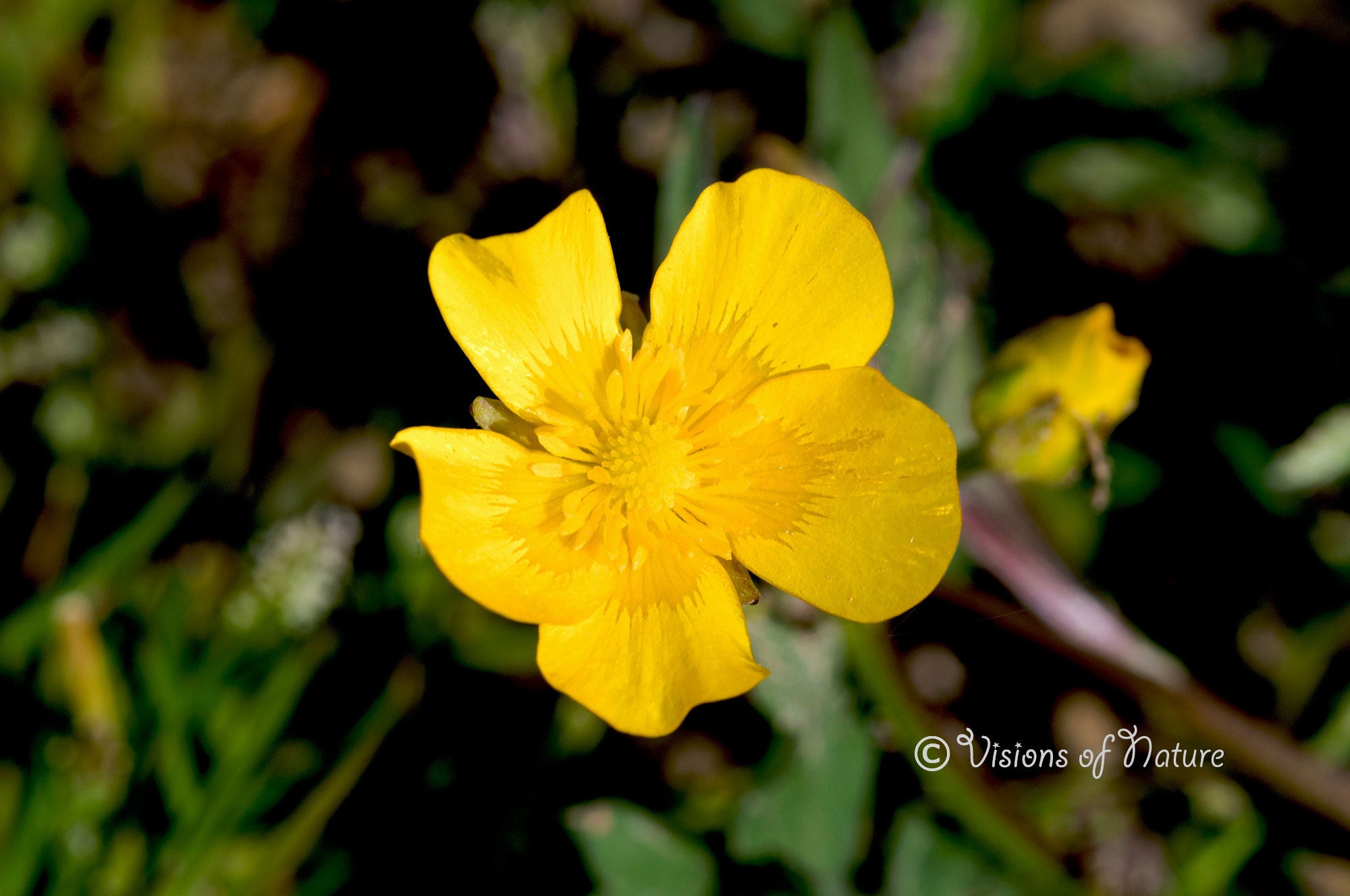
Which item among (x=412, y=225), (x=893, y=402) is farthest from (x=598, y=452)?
(x=412, y=225)

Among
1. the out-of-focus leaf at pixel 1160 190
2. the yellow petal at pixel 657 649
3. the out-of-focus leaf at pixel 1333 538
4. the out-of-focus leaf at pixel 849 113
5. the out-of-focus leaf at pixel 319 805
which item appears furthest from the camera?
the out-of-focus leaf at pixel 1160 190

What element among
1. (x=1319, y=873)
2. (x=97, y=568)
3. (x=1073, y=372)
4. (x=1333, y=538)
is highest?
(x=1073, y=372)

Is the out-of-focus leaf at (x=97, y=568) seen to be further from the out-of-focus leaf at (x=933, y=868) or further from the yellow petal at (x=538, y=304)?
the out-of-focus leaf at (x=933, y=868)

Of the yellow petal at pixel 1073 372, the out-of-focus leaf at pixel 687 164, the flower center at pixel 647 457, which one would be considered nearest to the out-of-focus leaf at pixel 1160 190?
the out-of-focus leaf at pixel 687 164

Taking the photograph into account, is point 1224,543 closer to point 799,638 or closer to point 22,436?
point 799,638

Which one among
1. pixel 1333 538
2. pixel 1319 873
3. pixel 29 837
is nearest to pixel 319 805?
pixel 29 837

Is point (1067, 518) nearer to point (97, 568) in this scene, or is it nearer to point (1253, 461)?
point (1253, 461)
